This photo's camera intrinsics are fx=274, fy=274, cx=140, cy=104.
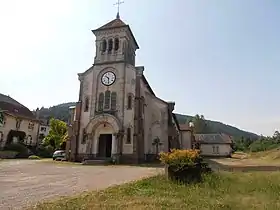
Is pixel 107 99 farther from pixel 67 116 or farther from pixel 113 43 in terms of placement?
pixel 67 116

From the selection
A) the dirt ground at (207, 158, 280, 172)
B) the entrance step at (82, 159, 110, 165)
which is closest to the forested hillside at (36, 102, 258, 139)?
the dirt ground at (207, 158, 280, 172)

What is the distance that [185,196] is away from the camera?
9047 mm

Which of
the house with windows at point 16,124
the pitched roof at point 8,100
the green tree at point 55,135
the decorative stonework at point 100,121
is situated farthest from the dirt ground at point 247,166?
the pitched roof at point 8,100

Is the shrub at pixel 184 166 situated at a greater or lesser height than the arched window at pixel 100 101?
lesser

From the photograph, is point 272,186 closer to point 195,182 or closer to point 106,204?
point 195,182

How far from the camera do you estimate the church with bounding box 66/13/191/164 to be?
3167 cm

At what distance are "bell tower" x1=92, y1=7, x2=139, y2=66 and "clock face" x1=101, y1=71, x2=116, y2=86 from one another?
1.66 m

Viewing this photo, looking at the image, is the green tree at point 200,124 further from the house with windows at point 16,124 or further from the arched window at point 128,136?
the arched window at point 128,136

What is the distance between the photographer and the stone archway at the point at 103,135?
3203cm

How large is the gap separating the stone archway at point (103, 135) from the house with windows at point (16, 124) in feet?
74.3

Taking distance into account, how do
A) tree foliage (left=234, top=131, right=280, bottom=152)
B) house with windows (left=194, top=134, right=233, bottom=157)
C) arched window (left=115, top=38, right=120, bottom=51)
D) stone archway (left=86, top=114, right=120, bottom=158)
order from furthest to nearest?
tree foliage (left=234, top=131, right=280, bottom=152), house with windows (left=194, top=134, right=233, bottom=157), arched window (left=115, top=38, right=120, bottom=51), stone archway (left=86, top=114, right=120, bottom=158)

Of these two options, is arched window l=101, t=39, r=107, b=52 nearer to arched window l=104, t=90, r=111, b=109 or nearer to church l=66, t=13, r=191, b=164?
church l=66, t=13, r=191, b=164

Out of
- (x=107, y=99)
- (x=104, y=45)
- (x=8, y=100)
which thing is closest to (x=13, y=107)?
(x=8, y=100)

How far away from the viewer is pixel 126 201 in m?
8.03
